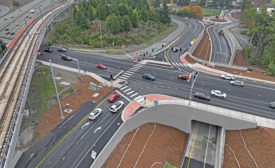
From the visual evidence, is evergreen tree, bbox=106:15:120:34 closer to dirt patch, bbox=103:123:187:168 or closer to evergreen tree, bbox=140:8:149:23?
evergreen tree, bbox=140:8:149:23

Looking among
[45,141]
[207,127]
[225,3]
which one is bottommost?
[207,127]

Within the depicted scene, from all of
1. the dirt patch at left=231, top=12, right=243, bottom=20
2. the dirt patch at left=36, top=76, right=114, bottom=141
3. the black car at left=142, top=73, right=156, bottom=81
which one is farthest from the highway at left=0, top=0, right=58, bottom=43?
the dirt patch at left=231, top=12, right=243, bottom=20

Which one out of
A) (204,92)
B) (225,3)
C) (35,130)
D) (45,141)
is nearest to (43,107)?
(35,130)

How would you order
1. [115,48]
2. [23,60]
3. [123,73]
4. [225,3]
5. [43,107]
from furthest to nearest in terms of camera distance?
[225,3] < [115,48] < [123,73] < [23,60] < [43,107]

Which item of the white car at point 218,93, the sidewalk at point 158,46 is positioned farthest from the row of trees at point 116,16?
the white car at point 218,93

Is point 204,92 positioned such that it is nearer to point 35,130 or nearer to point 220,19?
point 35,130

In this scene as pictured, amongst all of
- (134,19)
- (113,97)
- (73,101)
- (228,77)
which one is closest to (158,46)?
(134,19)

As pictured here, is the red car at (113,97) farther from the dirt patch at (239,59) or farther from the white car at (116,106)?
the dirt patch at (239,59)
